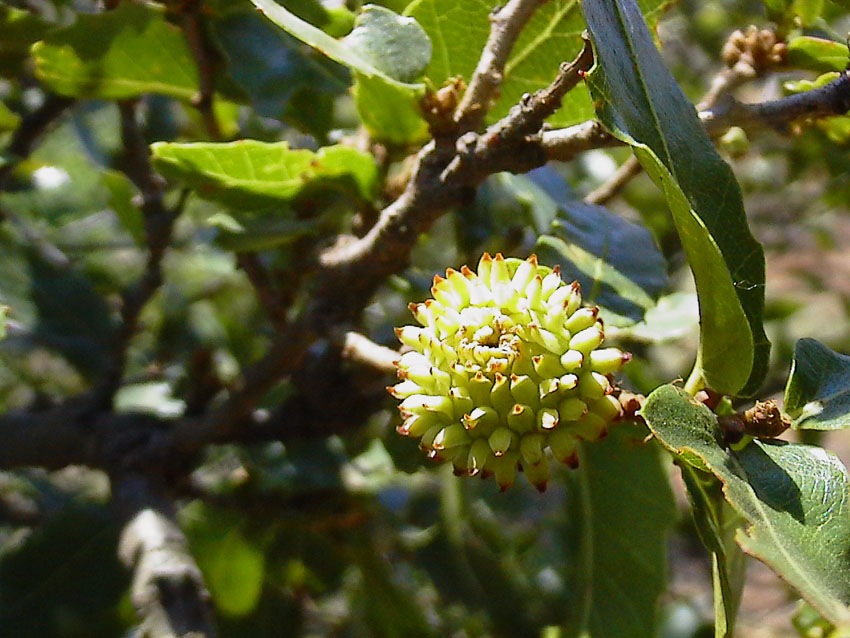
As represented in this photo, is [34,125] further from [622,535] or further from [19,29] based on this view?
[622,535]

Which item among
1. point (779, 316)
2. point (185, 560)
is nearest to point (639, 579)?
point (185, 560)

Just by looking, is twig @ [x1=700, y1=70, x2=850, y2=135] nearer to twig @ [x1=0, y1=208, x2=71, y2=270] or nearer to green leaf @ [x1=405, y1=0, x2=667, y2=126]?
green leaf @ [x1=405, y1=0, x2=667, y2=126]

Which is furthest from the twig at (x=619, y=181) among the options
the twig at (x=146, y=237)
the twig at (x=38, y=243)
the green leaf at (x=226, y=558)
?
the twig at (x=38, y=243)

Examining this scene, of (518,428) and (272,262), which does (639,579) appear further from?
(272,262)

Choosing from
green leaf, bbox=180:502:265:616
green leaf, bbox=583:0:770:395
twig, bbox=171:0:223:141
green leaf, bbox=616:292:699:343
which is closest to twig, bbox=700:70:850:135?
green leaf, bbox=583:0:770:395

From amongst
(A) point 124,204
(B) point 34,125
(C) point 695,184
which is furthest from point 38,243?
(C) point 695,184

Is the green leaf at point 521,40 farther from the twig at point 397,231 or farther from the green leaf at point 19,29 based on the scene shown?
the green leaf at point 19,29
